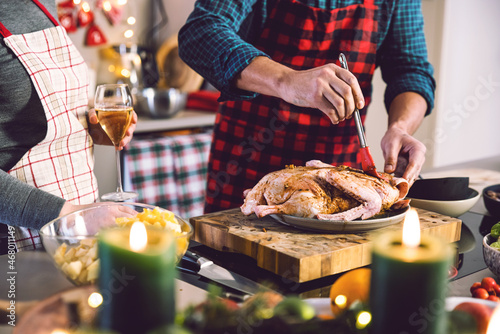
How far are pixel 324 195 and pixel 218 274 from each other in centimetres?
31

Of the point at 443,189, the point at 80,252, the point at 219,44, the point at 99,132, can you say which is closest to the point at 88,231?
the point at 80,252

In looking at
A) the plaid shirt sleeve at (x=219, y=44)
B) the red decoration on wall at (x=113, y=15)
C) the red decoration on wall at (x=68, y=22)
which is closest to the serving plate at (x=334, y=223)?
the plaid shirt sleeve at (x=219, y=44)

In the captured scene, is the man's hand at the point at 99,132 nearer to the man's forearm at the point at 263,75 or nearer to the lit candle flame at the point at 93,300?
the man's forearm at the point at 263,75

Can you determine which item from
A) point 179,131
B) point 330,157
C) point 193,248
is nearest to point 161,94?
point 179,131

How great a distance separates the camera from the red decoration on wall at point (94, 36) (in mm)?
3148

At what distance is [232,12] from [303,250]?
72 cm

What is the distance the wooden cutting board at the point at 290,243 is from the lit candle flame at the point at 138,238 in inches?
18.8

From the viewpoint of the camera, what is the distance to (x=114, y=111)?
1.29m

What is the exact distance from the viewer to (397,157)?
4.35 ft

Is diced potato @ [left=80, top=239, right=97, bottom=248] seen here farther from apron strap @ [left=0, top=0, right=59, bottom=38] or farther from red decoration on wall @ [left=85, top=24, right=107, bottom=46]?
red decoration on wall @ [left=85, top=24, right=107, bottom=46]

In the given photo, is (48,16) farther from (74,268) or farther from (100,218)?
(74,268)

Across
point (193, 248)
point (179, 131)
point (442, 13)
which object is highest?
point (442, 13)

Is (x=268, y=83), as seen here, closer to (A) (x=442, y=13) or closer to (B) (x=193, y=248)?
(B) (x=193, y=248)

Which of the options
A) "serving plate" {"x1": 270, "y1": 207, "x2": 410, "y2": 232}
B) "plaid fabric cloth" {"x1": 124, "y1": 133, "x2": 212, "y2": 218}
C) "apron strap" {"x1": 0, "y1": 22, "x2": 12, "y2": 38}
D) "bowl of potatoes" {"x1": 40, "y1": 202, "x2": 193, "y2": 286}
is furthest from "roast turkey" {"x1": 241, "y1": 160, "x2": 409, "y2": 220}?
"plaid fabric cloth" {"x1": 124, "y1": 133, "x2": 212, "y2": 218}
